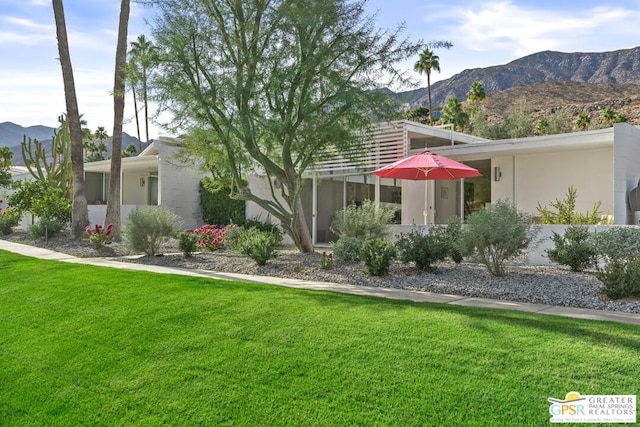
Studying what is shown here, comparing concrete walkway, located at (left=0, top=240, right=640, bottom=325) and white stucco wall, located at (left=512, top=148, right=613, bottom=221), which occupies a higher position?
white stucco wall, located at (left=512, top=148, right=613, bottom=221)

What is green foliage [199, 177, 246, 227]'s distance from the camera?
21.9 m

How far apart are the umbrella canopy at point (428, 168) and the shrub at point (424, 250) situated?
327 centimetres

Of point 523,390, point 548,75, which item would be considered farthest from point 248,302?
point 548,75

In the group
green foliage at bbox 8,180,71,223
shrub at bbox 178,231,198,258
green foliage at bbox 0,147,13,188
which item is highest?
green foliage at bbox 0,147,13,188

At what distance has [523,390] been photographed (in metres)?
4.25

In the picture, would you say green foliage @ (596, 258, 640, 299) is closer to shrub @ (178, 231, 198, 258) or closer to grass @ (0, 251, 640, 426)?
grass @ (0, 251, 640, 426)

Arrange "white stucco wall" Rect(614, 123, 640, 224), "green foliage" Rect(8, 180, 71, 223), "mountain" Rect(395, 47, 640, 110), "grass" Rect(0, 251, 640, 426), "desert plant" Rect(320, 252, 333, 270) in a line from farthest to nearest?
"mountain" Rect(395, 47, 640, 110)
"green foliage" Rect(8, 180, 71, 223)
"white stucco wall" Rect(614, 123, 640, 224)
"desert plant" Rect(320, 252, 333, 270)
"grass" Rect(0, 251, 640, 426)

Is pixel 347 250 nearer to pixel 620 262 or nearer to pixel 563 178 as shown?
pixel 620 262

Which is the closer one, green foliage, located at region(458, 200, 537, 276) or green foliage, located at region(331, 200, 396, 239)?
green foliage, located at region(458, 200, 537, 276)

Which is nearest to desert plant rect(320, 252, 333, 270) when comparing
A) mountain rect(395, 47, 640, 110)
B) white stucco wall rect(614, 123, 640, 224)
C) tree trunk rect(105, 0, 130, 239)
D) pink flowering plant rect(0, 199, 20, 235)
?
white stucco wall rect(614, 123, 640, 224)

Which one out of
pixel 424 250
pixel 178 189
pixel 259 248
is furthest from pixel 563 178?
pixel 178 189

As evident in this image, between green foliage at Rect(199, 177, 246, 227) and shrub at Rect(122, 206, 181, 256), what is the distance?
23.9 feet

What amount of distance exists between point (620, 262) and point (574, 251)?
1990mm

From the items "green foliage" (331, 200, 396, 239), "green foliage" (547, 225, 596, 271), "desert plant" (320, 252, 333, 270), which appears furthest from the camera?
"green foliage" (331, 200, 396, 239)
